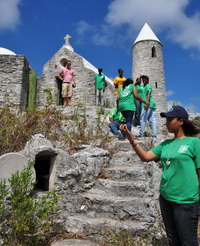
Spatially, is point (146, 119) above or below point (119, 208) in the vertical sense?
above

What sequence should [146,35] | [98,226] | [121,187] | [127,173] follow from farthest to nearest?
[146,35] → [127,173] → [121,187] → [98,226]

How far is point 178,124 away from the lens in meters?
2.09

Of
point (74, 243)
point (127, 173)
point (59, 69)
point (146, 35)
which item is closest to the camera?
point (74, 243)

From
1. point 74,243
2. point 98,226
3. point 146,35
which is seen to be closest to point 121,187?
point 98,226

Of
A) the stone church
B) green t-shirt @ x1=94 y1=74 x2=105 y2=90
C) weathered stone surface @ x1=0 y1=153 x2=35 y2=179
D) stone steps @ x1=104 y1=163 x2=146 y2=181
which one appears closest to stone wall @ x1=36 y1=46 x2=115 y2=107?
the stone church

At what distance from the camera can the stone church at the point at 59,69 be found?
9.99 metres

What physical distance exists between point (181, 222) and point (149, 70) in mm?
18234

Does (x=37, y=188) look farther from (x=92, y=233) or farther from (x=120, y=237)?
(x=120, y=237)

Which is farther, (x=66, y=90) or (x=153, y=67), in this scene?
(x=153, y=67)

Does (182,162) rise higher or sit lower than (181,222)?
higher

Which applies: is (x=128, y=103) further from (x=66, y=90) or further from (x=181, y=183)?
(x=66, y=90)

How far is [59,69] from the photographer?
46.3ft

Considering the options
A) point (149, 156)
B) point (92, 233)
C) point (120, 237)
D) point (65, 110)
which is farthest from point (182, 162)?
point (65, 110)

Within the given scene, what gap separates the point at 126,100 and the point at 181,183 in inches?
142
